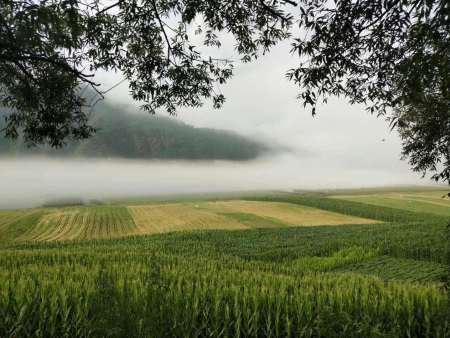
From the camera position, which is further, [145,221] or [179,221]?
[145,221]

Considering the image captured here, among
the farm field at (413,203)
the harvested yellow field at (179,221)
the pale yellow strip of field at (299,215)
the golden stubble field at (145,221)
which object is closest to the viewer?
the golden stubble field at (145,221)

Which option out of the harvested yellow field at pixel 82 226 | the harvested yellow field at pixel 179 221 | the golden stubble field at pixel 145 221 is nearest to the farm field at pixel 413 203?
the golden stubble field at pixel 145 221

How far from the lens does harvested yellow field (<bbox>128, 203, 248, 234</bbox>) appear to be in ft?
184

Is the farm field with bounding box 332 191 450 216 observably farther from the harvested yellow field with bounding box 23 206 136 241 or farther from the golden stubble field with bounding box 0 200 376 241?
the harvested yellow field with bounding box 23 206 136 241

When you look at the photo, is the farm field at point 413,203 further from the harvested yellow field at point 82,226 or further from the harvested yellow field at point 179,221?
the harvested yellow field at point 82,226

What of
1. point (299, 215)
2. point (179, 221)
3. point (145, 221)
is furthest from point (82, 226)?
point (299, 215)

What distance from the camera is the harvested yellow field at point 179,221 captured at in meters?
56.2

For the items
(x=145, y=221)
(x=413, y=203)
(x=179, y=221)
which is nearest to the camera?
(x=179, y=221)

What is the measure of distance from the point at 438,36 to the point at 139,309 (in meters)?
6.33

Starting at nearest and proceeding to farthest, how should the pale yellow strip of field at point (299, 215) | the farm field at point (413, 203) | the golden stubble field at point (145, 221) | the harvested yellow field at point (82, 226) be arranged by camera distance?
the harvested yellow field at point (82, 226) < the golden stubble field at point (145, 221) < the pale yellow strip of field at point (299, 215) < the farm field at point (413, 203)

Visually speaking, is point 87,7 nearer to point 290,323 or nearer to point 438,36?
point 438,36

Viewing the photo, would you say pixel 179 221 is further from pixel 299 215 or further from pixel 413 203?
pixel 413 203

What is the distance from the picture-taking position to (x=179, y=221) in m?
63.1

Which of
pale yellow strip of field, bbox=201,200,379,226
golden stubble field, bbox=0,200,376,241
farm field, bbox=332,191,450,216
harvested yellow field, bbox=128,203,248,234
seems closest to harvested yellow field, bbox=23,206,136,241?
golden stubble field, bbox=0,200,376,241
